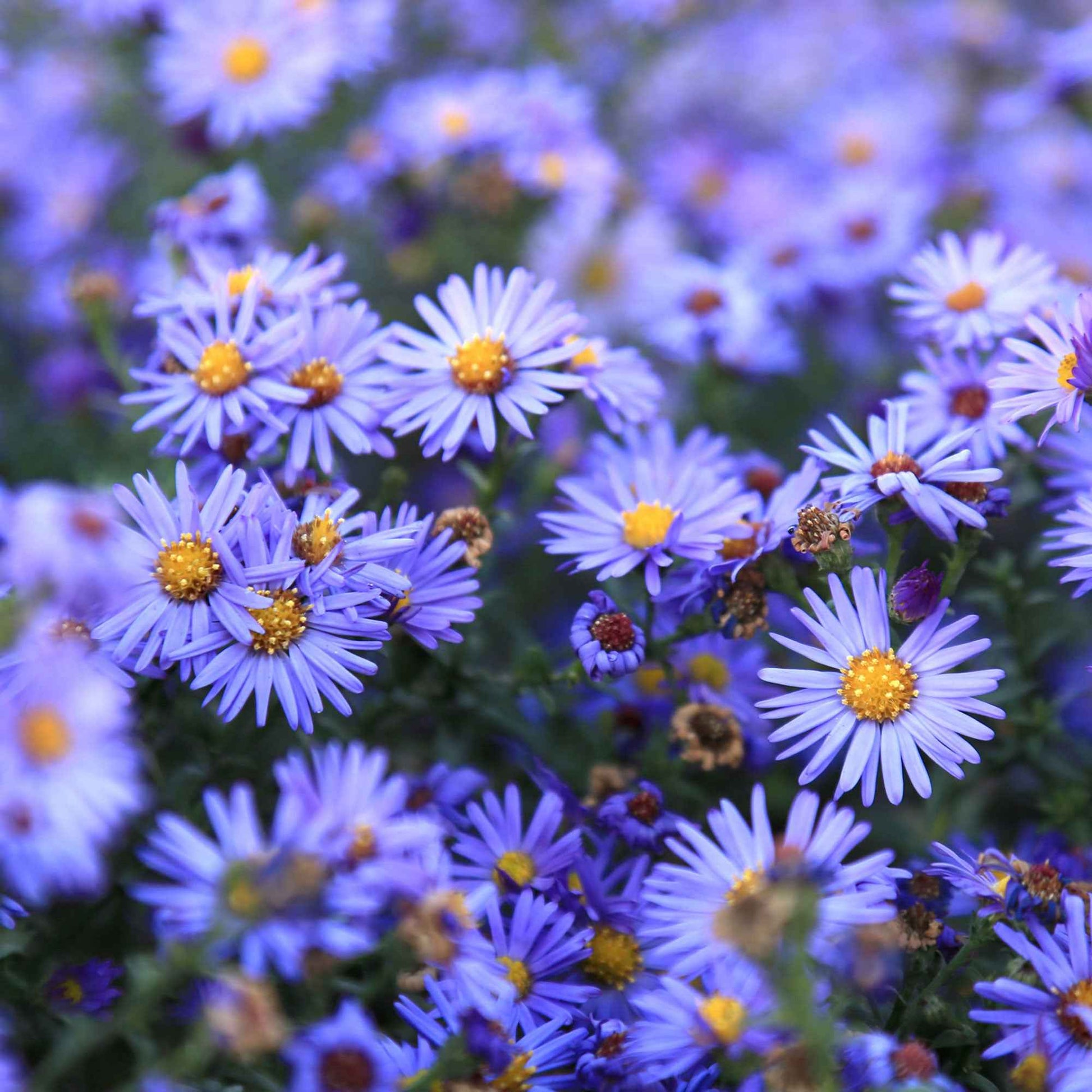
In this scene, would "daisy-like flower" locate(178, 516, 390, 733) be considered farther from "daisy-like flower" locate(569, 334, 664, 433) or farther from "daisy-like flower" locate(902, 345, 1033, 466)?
"daisy-like flower" locate(902, 345, 1033, 466)

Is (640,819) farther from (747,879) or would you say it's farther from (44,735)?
(44,735)

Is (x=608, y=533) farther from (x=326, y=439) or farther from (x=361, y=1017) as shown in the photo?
(x=361, y=1017)

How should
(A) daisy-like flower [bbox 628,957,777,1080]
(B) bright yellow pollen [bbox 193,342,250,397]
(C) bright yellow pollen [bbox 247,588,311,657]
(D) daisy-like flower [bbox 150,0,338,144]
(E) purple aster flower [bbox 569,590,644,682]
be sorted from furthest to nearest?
(D) daisy-like flower [bbox 150,0,338,144] < (B) bright yellow pollen [bbox 193,342,250,397] < (E) purple aster flower [bbox 569,590,644,682] < (C) bright yellow pollen [bbox 247,588,311,657] < (A) daisy-like flower [bbox 628,957,777,1080]

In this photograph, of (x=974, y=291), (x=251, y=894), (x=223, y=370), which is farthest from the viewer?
(x=974, y=291)

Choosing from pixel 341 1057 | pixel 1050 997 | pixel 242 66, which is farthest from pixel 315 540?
pixel 242 66

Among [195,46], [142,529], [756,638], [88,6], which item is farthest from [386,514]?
[88,6]

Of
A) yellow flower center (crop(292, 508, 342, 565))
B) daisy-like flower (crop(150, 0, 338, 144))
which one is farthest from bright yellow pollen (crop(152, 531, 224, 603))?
daisy-like flower (crop(150, 0, 338, 144))
